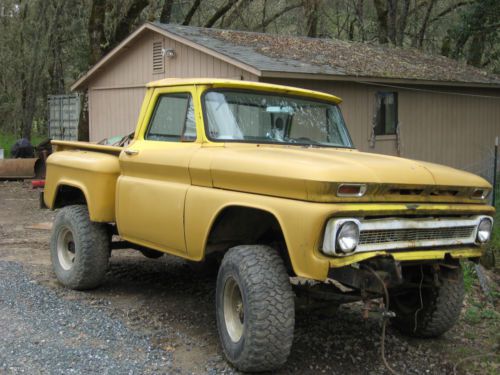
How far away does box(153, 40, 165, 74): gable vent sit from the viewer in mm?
14703

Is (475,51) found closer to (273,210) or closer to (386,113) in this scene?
(386,113)

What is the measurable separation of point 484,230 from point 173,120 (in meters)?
2.69

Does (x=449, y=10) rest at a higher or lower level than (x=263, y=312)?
higher

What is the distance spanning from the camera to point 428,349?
17.2ft

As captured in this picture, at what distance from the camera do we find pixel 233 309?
484 centimetres

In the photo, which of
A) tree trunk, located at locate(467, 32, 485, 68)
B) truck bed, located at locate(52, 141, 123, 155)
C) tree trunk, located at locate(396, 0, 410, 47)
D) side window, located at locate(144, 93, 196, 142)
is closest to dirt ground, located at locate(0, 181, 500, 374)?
truck bed, located at locate(52, 141, 123, 155)

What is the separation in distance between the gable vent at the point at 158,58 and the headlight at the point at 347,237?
11182 mm

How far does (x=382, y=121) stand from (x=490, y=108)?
404 centimetres

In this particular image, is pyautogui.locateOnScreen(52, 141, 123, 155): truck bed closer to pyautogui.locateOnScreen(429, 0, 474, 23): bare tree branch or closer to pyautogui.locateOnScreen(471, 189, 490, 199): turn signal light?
pyautogui.locateOnScreen(471, 189, 490, 199): turn signal light

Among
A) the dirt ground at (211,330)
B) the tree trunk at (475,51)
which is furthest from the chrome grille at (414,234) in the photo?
the tree trunk at (475,51)

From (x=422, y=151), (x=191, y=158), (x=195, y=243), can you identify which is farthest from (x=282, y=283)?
(x=422, y=151)

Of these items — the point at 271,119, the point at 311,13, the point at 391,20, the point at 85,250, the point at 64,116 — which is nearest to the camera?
the point at 271,119

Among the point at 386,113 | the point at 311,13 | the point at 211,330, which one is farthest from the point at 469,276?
the point at 311,13

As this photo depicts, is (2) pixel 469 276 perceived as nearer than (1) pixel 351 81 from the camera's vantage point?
Yes
